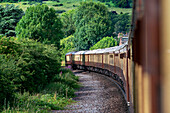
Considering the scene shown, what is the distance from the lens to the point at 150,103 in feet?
3.02

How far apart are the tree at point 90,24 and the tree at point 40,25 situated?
33952mm

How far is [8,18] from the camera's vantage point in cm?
3878

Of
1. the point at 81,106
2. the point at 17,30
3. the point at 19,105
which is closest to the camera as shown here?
the point at 19,105

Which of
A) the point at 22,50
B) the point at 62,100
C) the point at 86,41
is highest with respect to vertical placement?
the point at 22,50

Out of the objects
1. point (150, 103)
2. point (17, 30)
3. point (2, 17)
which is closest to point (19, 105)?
point (150, 103)

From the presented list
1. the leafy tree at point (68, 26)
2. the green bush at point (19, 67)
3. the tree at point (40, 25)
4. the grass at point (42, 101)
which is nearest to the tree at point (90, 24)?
the leafy tree at point (68, 26)

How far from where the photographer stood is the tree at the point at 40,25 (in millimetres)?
36388

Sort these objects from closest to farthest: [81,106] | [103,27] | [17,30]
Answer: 1. [81,106]
2. [17,30]
3. [103,27]

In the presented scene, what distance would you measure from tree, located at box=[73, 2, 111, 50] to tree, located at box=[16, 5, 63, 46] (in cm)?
3395

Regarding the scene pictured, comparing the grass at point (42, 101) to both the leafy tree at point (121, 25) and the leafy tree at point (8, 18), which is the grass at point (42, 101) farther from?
the leafy tree at point (121, 25)

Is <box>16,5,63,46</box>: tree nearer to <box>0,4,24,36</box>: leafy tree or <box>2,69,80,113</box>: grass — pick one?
<box>0,4,24,36</box>: leafy tree

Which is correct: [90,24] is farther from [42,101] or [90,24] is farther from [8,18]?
[42,101]

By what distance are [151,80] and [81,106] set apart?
1191 cm

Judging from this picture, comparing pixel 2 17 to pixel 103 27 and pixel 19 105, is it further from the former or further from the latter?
pixel 103 27
